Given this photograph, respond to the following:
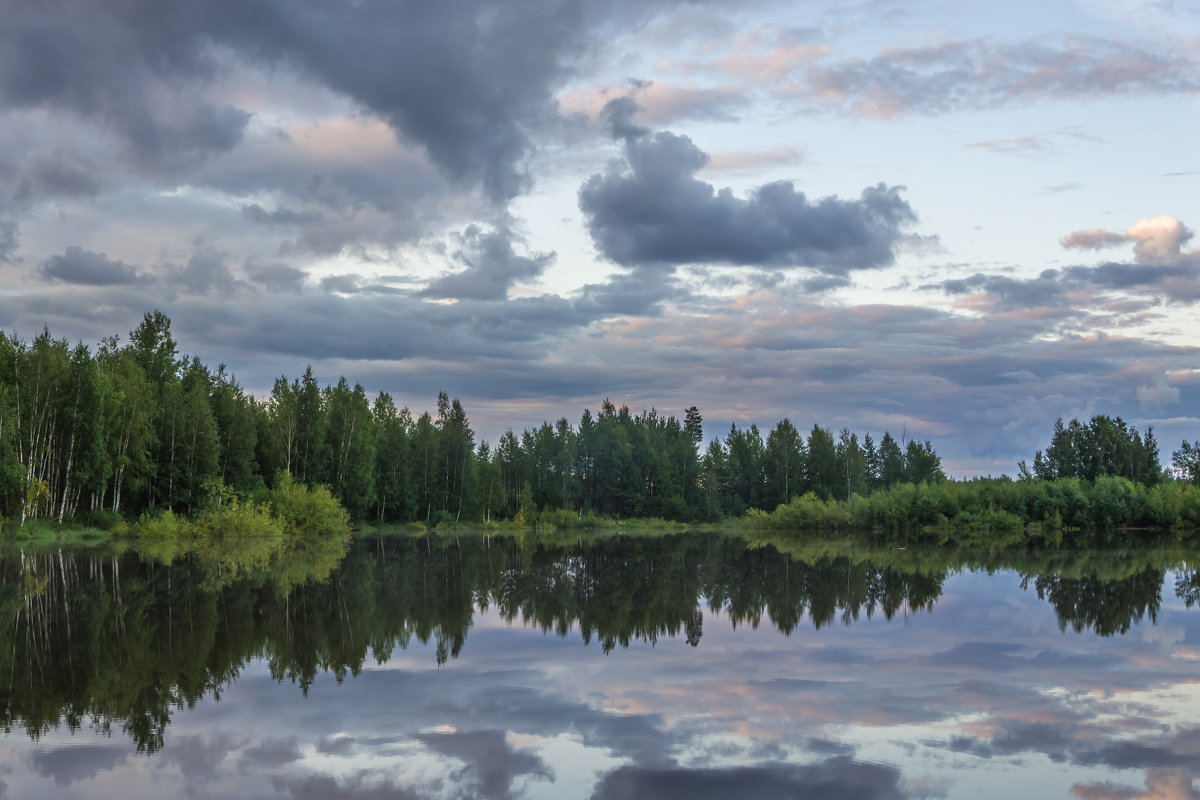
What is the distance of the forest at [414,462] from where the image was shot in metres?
43.7

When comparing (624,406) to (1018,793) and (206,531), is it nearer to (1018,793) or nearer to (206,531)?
(206,531)

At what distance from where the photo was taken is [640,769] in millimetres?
6965

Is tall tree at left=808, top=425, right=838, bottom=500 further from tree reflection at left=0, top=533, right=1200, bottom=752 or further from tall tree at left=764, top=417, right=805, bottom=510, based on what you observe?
tree reflection at left=0, top=533, right=1200, bottom=752

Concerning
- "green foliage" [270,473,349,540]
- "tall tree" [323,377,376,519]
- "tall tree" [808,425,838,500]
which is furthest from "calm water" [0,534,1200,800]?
"tall tree" [808,425,838,500]

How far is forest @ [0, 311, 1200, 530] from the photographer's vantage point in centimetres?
4372

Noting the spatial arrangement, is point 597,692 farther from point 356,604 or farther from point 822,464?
point 822,464

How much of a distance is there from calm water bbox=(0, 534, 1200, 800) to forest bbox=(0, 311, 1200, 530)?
2717 cm

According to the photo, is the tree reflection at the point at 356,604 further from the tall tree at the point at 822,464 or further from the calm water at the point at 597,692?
the tall tree at the point at 822,464

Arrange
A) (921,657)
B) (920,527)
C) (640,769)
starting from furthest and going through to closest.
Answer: (920,527) < (921,657) < (640,769)

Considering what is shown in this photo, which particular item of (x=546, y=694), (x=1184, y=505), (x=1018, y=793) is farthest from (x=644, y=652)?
(x=1184, y=505)

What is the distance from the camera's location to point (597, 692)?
973cm

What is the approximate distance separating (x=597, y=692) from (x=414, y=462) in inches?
2586

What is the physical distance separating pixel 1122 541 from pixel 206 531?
143ft

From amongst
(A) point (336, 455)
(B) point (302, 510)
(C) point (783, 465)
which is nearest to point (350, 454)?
(A) point (336, 455)
